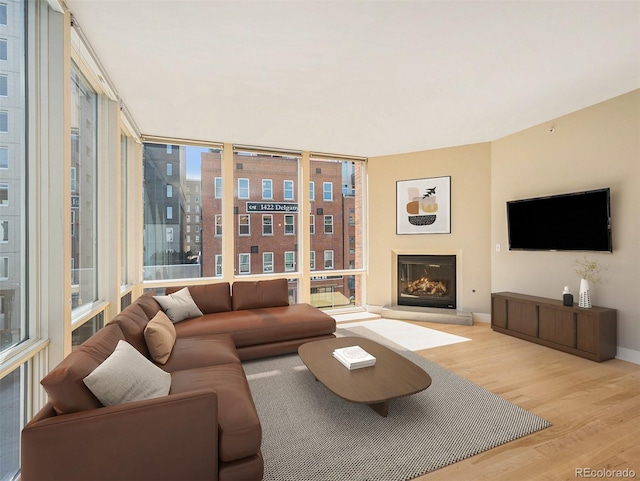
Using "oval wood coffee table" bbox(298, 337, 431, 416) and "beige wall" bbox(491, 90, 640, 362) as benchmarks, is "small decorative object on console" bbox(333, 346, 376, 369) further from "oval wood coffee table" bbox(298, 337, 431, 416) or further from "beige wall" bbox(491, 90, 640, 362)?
"beige wall" bbox(491, 90, 640, 362)

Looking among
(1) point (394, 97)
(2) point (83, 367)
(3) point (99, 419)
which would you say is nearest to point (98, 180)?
(2) point (83, 367)

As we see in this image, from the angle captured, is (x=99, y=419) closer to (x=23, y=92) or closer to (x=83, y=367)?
(x=83, y=367)

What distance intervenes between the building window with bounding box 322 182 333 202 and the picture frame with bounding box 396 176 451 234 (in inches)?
46.1

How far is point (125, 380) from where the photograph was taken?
1.50 m

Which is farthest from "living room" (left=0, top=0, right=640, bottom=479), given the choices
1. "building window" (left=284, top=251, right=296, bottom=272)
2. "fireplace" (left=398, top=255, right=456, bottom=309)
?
"building window" (left=284, top=251, right=296, bottom=272)

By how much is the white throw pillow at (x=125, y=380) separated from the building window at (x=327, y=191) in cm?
410

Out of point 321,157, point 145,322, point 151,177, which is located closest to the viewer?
point 145,322

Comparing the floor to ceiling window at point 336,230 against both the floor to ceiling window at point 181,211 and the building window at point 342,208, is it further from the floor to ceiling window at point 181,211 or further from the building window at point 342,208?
the floor to ceiling window at point 181,211

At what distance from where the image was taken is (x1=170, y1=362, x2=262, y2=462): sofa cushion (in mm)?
1496

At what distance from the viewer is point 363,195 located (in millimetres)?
5684

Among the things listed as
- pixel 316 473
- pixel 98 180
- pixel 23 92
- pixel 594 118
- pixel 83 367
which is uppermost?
pixel 594 118

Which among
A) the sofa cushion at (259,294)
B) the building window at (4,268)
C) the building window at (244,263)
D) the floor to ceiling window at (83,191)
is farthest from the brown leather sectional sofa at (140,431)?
the building window at (244,263)

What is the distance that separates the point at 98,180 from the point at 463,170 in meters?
5.00

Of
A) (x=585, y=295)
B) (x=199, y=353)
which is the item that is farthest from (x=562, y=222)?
(x=199, y=353)
